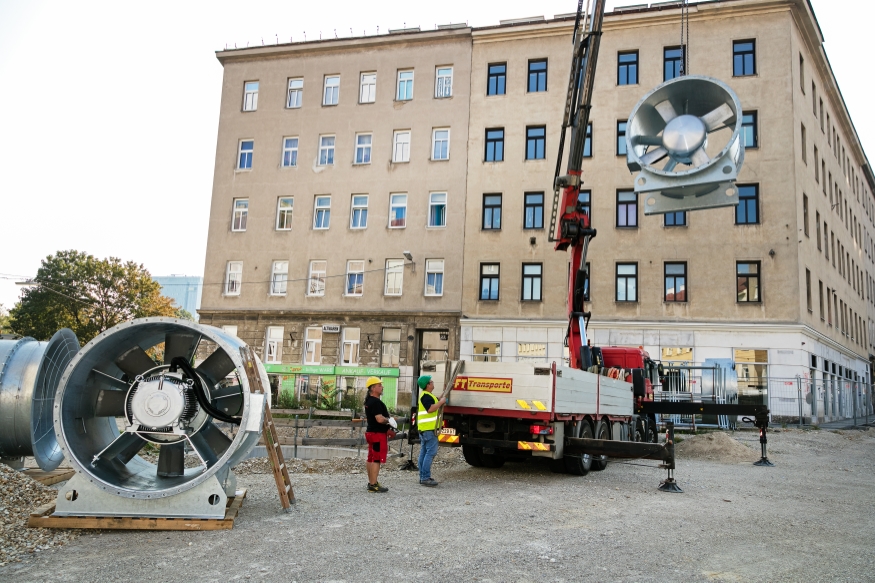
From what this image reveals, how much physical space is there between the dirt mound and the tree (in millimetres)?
43670

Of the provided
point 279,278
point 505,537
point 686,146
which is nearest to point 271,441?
point 505,537

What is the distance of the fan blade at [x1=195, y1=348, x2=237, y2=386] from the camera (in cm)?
804

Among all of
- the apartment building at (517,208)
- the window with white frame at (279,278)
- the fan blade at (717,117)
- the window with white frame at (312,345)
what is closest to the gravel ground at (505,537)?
the fan blade at (717,117)

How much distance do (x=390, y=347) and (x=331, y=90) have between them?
13.7 metres

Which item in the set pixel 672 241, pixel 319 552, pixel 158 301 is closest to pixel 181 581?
pixel 319 552

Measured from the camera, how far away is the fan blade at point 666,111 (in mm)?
6633

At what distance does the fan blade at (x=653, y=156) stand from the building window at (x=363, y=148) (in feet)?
90.7

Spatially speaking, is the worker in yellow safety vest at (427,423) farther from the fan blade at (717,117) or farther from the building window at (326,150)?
the building window at (326,150)

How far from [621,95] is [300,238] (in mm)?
16424

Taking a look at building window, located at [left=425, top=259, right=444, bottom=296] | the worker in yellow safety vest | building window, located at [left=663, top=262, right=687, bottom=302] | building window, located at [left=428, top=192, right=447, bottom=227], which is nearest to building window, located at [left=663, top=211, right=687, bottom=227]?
building window, located at [left=663, top=262, right=687, bottom=302]

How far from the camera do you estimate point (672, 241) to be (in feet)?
93.1

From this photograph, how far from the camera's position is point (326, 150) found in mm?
33844

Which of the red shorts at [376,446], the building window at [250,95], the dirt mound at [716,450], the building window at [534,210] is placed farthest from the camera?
the building window at [250,95]

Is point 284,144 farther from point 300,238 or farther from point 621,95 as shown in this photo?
point 621,95
